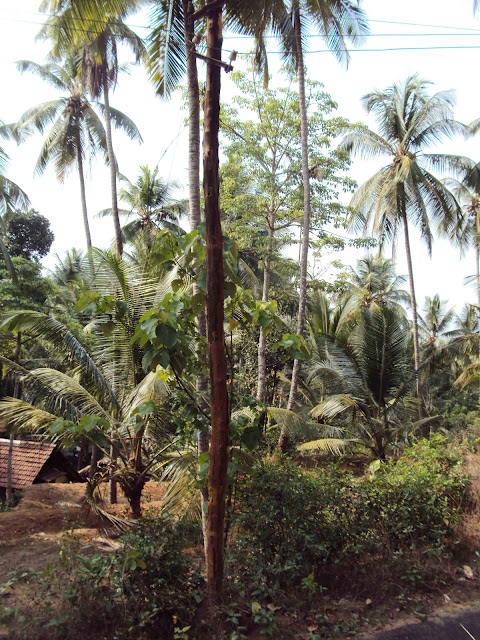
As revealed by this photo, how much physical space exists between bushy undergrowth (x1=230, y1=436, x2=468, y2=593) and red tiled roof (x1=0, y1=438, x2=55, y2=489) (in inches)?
343

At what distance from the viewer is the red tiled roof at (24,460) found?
41.8ft

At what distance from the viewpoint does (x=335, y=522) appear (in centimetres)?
566

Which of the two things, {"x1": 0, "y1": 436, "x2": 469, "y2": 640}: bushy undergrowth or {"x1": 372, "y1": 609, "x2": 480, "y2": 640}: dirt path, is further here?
{"x1": 372, "y1": 609, "x2": 480, "y2": 640}: dirt path

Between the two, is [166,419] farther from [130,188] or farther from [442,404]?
[442,404]

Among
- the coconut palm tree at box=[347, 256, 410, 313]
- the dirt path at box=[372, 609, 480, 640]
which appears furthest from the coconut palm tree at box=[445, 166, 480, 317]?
the dirt path at box=[372, 609, 480, 640]

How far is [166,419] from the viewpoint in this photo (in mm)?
7520

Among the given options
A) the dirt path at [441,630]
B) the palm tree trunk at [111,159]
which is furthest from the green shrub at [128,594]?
the palm tree trunk at [111,159]

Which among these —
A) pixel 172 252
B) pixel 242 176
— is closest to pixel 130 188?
pixel 242 176

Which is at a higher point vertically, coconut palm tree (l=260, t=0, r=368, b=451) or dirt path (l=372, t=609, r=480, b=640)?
coconut palm tree (l=260, t=0, r=368, b=451)

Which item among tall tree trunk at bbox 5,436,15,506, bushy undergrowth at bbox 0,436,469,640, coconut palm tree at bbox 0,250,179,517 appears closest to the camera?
bushy undergrowth at bbox 0,436,469,640

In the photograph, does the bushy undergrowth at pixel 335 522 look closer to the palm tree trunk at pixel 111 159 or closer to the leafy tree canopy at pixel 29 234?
the palm tree trunk at pixel 111 159

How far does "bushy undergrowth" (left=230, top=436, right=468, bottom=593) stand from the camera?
205 inches

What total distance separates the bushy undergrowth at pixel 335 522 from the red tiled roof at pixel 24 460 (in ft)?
28.6

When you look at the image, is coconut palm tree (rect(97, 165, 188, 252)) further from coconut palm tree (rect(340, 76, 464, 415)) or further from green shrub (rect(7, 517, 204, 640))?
green shrub (rect(7, 517, 204, 640))
